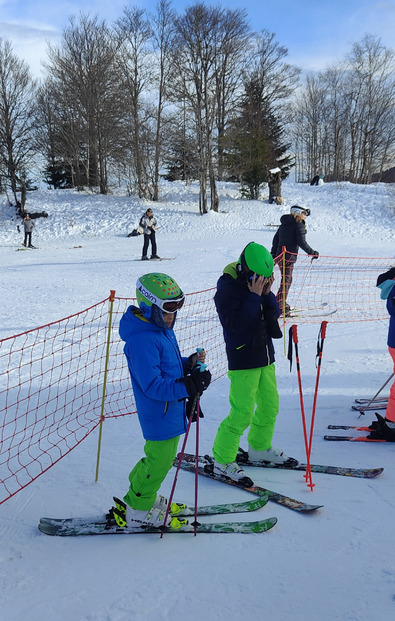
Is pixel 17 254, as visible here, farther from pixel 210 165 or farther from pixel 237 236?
pixel 210 165

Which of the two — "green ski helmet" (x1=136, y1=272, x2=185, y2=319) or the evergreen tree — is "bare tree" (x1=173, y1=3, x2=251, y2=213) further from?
"green ski helmet" (x1=136, y1=272, x2=185, y2=319)

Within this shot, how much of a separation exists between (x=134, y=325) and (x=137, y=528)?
1.34 metres

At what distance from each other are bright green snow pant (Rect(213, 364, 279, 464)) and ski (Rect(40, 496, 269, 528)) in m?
0.39

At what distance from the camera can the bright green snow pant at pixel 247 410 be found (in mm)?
3428

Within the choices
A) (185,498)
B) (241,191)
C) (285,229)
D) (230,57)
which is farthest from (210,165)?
(185,498)

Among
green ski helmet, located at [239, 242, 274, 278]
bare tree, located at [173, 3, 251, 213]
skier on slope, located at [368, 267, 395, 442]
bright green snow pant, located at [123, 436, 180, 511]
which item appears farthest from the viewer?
bare tree, located at [173, 3, 251, 213]

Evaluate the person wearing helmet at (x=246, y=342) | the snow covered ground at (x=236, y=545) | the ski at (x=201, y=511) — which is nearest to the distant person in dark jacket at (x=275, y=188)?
the snow covered ground at (x=236, y=545)

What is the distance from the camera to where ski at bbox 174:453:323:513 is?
314cm

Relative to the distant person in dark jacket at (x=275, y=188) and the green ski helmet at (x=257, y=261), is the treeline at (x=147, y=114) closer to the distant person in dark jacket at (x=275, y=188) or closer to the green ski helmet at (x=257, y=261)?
the distant person in dark jacket at (x=275, y=188)

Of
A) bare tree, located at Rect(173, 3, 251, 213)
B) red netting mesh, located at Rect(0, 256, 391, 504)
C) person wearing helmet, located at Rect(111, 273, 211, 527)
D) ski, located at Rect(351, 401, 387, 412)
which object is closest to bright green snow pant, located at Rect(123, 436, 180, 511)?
person wearing helmet, located at Rect(111, 273, 211, 527)

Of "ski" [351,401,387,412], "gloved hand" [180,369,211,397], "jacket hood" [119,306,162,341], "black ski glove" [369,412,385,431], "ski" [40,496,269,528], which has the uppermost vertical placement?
"jacket hood" [119,306,162,341]

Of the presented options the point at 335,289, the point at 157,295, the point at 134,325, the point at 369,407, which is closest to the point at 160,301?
the point at 157,295

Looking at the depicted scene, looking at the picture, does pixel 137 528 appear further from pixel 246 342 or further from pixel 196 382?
pixel 246 342

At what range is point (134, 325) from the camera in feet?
9.11
